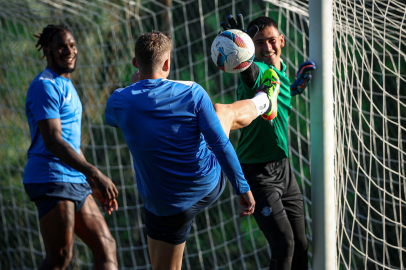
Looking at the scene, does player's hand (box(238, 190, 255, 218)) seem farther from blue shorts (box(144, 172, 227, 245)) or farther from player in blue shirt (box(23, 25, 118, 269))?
player in blue shirt (box(23, 25, 118, 269))

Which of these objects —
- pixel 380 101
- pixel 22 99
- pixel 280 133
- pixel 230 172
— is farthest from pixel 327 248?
pixel 22 99

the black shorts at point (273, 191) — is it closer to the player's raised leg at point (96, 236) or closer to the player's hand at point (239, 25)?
the player's hand at point (239, 25)

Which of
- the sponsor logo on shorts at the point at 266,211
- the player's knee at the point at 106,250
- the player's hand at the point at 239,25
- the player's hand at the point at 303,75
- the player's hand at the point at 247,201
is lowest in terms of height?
the player's knee at the point at 106,250

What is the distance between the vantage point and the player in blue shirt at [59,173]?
8.48 ft

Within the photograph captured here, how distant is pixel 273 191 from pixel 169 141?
91 cm

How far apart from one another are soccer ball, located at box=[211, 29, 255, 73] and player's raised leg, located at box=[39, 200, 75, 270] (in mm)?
1247

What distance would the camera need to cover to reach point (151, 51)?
1.93m

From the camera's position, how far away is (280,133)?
8.75 ft

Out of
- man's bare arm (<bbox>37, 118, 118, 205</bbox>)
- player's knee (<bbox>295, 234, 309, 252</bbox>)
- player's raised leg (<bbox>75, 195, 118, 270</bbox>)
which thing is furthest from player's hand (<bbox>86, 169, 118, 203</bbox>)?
player's knee (<bbox>295, 234, 309, 252</bbox>)

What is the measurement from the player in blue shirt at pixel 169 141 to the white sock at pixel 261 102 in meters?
0.21

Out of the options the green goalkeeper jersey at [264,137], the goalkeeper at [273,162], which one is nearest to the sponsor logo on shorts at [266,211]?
the goalkeeper at [273,162]

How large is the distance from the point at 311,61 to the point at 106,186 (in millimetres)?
1379

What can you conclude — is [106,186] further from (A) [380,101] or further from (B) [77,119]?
(A) [380,101]

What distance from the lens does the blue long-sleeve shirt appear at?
6.22ft
